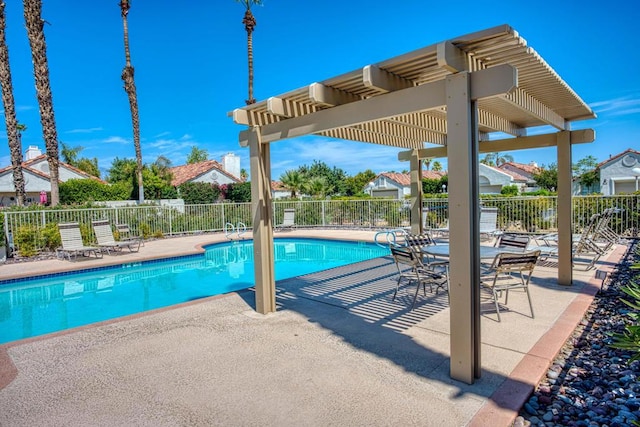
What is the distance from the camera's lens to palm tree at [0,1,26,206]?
39.7 ft

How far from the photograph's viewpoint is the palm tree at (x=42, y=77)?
42.0ft

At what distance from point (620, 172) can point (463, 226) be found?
37594 mm

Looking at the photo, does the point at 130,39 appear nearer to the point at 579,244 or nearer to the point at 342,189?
the point at 579,244

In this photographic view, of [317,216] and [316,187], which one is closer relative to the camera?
[317,216]

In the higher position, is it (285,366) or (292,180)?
(292,180)

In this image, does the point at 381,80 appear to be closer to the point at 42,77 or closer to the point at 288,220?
the point at 288,220

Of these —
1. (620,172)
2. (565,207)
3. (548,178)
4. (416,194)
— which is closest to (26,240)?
(416,194)

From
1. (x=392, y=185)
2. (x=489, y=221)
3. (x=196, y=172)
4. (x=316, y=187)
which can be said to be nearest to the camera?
(x=489, y=221)

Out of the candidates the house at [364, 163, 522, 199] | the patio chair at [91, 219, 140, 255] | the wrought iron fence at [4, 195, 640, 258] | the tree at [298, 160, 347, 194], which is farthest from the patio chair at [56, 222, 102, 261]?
the tree at [298, 160, 347, 194]

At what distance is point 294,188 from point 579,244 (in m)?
20.3

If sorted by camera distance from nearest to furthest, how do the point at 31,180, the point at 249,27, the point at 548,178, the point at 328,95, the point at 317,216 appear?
the point at 328,95 → the point at 317,216 → the point at 249,27 → the point at 31,180 → the point at 548,178

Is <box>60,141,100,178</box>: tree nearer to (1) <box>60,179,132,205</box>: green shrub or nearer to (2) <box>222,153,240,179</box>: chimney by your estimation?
(2) <box>222,153,240,179</box>: chimney

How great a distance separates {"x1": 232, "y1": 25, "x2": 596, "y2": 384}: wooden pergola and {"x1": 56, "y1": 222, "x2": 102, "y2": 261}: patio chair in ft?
27.5

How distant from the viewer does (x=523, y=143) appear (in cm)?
680
